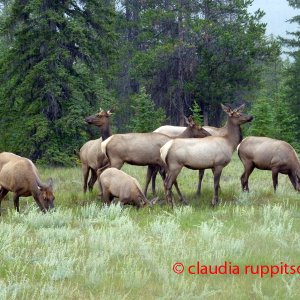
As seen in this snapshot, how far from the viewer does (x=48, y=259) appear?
6723mm

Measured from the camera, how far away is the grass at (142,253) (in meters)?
5.76

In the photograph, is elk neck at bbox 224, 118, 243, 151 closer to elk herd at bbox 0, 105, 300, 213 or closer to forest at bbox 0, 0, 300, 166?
elk herd at bbox 0, 105, 300, 213

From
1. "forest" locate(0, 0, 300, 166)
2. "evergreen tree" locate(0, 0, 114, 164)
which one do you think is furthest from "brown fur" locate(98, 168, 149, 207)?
"evergreen tree" locate(0, 0, 114, 164)

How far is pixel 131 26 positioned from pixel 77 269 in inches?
1360

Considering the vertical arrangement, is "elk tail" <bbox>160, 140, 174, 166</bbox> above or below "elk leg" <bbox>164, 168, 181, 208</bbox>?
above

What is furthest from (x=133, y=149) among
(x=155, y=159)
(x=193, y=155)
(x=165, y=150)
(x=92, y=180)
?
(x=92, y=180)

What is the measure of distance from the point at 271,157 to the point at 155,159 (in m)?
2.74

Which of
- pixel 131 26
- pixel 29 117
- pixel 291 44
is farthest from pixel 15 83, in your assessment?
pixel 291 44

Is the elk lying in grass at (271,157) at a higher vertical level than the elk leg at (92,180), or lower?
higher

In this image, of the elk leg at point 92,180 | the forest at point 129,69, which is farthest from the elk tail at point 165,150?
the forest at point 129,69

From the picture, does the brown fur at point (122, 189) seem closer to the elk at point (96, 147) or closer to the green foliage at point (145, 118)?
the elk at point (96, 147)

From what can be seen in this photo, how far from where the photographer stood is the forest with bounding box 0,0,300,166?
2117 cm

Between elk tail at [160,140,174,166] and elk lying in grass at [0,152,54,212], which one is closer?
elk lying in grass at [0,152,54,212]

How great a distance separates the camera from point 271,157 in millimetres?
13109
